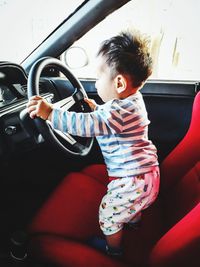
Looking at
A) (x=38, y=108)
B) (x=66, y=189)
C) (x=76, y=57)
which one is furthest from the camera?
(x=76, y=57)

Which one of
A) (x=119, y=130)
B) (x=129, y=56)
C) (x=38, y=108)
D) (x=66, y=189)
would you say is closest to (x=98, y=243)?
(x=66, y=189)

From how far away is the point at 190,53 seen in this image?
175 centimetres

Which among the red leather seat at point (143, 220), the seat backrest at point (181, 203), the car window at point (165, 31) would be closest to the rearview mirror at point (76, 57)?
the car window at point (165, 31)

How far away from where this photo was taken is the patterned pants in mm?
1032

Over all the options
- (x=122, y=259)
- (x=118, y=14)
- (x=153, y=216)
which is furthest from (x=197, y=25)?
(x=122, y=259)

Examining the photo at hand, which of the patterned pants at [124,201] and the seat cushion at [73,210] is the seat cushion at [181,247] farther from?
the seat cushion at [73,210]

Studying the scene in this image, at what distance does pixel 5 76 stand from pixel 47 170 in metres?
0.46

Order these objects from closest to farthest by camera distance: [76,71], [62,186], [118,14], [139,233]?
[139,233] < [62,186] < [118,14] < [76,71]

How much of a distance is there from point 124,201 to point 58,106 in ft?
1.49

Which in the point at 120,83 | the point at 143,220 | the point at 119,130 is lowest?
the point at 143,220

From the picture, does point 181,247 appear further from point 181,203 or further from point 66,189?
point 66,189

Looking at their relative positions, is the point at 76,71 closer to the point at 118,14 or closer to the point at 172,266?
the point at 118,14

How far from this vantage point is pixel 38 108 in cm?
93

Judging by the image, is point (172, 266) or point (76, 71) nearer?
point (172, 266)
